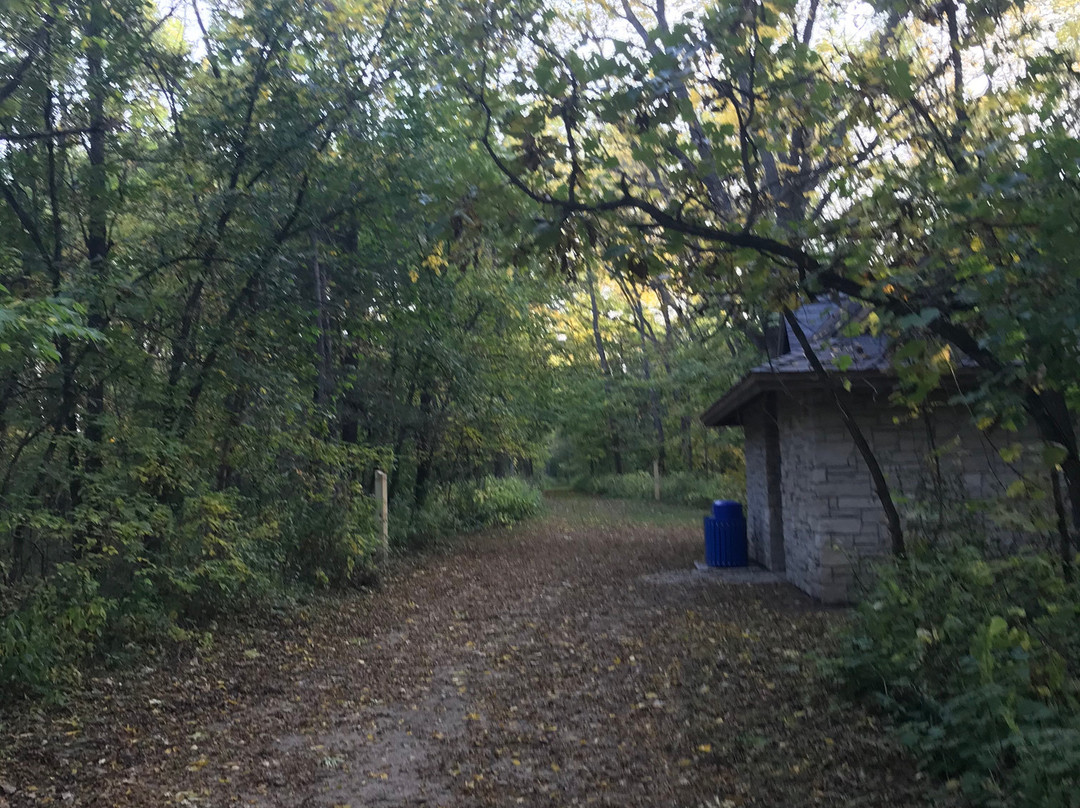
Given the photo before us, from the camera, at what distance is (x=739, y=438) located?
60.1 ft

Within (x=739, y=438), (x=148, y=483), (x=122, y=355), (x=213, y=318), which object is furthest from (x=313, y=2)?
(x=739, y=438)

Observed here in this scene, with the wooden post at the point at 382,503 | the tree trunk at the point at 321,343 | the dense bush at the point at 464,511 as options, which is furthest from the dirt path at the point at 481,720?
the dense bush at the point at 464,511

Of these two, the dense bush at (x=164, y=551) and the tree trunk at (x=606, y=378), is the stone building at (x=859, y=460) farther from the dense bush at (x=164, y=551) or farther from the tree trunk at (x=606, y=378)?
the tree trunk at (x=606, y=378)

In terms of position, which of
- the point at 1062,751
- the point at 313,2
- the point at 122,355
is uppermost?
the point at 313,2

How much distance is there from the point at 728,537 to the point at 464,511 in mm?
8173

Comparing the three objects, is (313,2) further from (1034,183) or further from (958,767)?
(958,767)

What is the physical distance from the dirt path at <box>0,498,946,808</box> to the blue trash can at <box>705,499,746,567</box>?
301 cm

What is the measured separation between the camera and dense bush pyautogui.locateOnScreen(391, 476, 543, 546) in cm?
1591

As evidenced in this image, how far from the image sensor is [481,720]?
5.79 m

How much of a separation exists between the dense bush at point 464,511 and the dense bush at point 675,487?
518 cm

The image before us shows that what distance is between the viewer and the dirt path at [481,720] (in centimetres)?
453

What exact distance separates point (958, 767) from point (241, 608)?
689 centimetres

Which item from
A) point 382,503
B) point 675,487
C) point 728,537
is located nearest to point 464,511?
point 382,503

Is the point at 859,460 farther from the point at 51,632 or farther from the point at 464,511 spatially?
the point at 464,511
